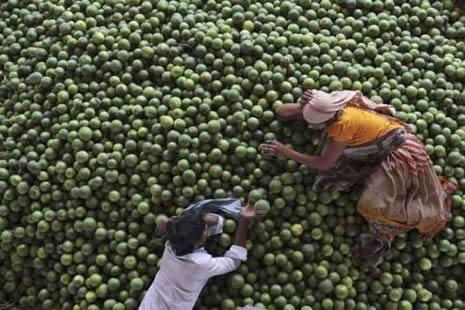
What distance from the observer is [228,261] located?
8.21 feet

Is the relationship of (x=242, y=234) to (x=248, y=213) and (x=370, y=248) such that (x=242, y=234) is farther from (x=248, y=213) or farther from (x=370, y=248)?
(x=370, y=248)

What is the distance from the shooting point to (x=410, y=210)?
2523 millimetres

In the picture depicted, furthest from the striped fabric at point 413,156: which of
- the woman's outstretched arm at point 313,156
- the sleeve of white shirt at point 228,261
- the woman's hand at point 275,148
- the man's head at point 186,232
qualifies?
the man's head at point 186,232

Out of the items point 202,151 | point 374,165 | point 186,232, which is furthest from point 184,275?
point 374,165

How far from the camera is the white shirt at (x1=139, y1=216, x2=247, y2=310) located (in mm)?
2400

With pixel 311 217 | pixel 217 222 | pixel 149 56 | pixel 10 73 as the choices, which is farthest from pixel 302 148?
pixel 10 73

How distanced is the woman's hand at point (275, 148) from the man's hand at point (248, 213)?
280 millimetres

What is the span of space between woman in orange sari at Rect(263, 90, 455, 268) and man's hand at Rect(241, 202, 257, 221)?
29 centimetres

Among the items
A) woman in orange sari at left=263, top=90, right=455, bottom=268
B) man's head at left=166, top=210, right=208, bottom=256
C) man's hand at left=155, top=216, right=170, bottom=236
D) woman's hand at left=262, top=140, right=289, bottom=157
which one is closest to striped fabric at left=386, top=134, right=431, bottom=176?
woman in orange sari at left=263, top=90, right=455, bottom=268

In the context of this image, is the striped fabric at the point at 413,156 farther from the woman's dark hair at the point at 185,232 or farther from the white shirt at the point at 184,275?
the woman's dark hair at the point at 185,232

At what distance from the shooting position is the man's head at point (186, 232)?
237 centimetres

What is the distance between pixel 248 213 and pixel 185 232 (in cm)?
37

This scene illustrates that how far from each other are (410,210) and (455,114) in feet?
2.42

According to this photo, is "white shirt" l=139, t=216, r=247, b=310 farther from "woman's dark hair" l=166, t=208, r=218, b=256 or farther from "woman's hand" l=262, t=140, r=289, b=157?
"woman's hand" l=262, t=140, r=289, b=157
